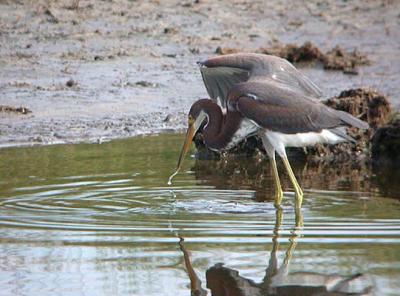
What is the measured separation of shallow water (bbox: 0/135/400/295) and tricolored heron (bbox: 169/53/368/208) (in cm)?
46

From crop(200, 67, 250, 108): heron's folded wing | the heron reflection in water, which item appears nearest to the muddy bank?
crop(200, 67, 250, 108): heron's folded wing

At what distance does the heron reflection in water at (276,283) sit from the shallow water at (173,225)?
0.02 meters

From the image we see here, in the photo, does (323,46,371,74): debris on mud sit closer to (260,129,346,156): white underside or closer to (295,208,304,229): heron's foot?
(260,129,346,156): white underside

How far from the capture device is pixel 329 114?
8.11 meters

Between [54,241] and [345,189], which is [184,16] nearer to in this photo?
[345,189]

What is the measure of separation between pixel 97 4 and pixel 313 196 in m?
6.36

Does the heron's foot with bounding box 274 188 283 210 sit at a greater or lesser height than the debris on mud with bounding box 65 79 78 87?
greater

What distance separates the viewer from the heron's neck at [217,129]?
8.31 metres

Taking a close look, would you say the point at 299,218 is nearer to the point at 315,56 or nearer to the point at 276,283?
the point at 276,283

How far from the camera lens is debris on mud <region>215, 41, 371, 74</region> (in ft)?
44.2

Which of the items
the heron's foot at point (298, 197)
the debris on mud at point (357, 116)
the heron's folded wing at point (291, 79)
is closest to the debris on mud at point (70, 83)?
the debris on mud at point (357, 116)

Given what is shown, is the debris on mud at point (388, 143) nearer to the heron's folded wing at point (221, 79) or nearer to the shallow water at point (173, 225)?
the shallow water at point (173, 225)

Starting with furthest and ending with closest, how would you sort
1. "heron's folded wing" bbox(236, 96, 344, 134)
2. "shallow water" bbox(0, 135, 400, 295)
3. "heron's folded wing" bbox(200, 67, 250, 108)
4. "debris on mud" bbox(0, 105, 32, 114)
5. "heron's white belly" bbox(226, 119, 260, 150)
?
"debris on mud" bbox(0, 105, 32, 114)
"heron's folded wing" bbox(200, 67, 250, 108)
"heron's white belly" bbox(226, 119, 260, 150)
"heron's folded wing" bbox(236, 96, 344, 134)
"shallow water" bbox(0, 135, 400, 295)

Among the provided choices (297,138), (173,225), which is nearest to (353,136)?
(297,138)
